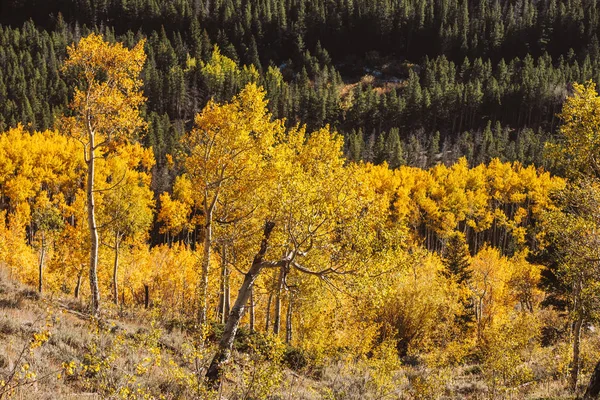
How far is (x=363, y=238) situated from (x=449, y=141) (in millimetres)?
100860

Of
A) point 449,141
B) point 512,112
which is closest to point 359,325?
Answer: point 449,141

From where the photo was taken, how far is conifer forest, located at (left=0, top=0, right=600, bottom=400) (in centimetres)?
1022

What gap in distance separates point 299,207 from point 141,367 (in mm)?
4937

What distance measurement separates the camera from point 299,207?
9.91 meters

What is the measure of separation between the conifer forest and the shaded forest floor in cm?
10

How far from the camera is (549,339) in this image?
29.5 metres

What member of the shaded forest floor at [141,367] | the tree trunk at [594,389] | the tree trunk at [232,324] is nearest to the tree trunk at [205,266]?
the shaded forest floor at [141,367]

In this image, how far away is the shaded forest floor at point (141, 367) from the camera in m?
7.07

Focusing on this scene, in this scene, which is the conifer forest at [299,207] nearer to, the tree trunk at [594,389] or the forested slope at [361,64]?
the tree trunk at [594,389]

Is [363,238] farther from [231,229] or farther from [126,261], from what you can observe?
[126,261]

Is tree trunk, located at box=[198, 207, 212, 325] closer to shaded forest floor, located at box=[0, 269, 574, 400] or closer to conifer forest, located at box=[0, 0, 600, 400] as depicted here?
conifer forest, located at box=[0, 0, 600, 400]

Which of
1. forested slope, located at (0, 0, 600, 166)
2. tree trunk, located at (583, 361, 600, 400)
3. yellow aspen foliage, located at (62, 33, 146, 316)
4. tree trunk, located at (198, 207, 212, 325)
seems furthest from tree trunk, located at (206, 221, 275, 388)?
forested slope, located at (0, 0, 600, 166)

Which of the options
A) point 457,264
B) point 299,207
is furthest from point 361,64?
point 299,207

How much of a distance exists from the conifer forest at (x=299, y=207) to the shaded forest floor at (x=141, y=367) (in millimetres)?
105
